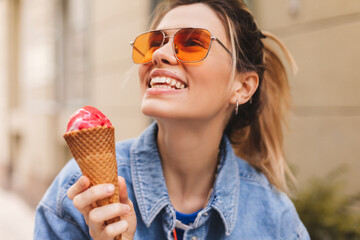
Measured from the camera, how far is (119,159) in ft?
6.65

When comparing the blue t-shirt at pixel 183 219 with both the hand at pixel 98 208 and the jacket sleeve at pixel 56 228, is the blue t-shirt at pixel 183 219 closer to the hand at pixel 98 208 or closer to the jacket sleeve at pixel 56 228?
the jacket sleeve at pixel 56 228

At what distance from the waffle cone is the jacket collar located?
51 cm

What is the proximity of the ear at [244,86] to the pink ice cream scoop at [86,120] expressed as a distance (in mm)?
812

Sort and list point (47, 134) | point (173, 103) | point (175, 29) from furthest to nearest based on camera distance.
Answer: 1. point (47, 134)
2. point (175, 29)
3. point (173, 103)

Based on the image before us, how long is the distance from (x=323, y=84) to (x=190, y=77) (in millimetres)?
2295

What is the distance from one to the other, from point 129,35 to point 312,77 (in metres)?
2.95

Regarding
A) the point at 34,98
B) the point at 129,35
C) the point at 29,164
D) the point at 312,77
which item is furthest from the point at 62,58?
the point at 312,77

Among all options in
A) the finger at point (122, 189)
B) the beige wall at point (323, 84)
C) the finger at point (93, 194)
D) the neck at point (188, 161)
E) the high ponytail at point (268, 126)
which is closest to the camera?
the finger at point (93, 194)

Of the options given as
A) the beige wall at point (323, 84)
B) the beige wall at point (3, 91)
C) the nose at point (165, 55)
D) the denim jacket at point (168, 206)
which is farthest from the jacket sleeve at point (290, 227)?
the beige wall at point (3, 91)

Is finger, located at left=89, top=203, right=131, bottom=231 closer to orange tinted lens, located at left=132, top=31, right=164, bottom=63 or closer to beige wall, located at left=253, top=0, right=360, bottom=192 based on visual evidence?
orange tinted lens, located at left=132, top=31, right=164, bottom=63

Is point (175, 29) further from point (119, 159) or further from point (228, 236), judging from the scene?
point (228, 236)

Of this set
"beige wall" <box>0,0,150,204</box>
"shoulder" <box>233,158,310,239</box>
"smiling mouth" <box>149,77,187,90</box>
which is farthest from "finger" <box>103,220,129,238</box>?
"beige wall" <box>0,0,150,204</box>

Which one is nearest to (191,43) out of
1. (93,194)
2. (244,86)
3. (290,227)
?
(244,86)

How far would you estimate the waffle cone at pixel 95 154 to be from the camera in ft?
4.57
